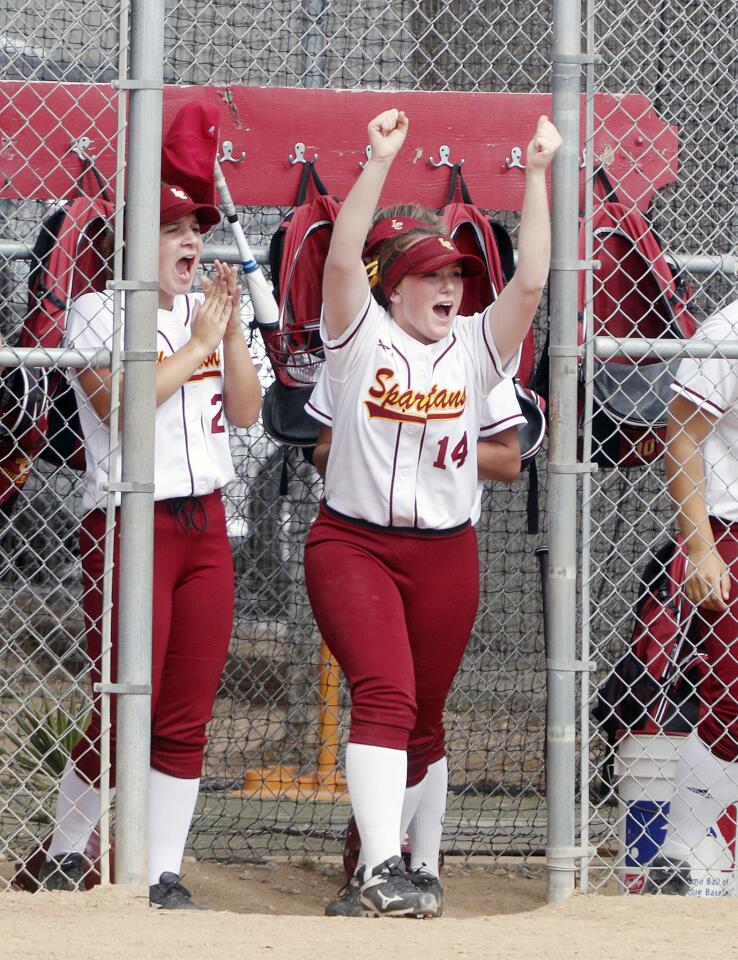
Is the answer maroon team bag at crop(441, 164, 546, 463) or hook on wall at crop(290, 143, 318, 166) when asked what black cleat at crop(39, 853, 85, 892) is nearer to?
maroon team bag at crop(441, 164, 546, 463)

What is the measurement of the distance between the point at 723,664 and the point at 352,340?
143 cm

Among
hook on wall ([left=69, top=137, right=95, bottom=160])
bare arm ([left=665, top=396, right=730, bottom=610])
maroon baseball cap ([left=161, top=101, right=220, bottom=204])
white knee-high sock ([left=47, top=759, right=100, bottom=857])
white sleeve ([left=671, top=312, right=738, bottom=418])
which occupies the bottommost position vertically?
white knee-high sock ([left=47, top=759, right=100, bottom=857])

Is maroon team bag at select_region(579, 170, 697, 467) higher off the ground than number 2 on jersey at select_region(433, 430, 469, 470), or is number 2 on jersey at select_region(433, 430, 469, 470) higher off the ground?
maroon team bag at select_region(579, 170, 697, 467)

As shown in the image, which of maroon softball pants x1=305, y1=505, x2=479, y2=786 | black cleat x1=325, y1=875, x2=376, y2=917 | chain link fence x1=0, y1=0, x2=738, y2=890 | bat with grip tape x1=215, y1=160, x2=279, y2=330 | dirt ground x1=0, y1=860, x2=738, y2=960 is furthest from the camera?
chain link fence x1=0, y1=0, x2=738, y2=890

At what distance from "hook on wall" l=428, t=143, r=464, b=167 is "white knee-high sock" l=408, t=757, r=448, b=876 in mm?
1980

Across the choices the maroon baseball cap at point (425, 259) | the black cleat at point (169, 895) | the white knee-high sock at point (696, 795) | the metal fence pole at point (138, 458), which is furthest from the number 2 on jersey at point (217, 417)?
the white knee-high sock at point (696, 795)

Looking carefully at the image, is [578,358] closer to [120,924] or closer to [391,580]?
[391,580]

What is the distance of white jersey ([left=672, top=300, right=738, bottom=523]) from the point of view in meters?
3.92

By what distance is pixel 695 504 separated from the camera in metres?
3.95

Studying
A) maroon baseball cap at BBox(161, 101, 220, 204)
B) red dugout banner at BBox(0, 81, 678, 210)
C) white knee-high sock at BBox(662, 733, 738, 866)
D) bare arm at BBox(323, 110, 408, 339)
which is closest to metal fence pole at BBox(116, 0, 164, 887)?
maroon baseball cap at BBox(161, 101, 220, 204)

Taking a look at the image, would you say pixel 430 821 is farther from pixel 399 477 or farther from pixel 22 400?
pixel 22 400

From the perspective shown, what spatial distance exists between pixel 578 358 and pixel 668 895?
5.05ft

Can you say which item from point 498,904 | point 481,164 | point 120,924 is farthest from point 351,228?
point 498,904

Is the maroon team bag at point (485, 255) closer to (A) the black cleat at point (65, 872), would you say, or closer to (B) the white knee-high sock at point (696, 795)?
(B) the white knee-high sock at point (696, 795)
